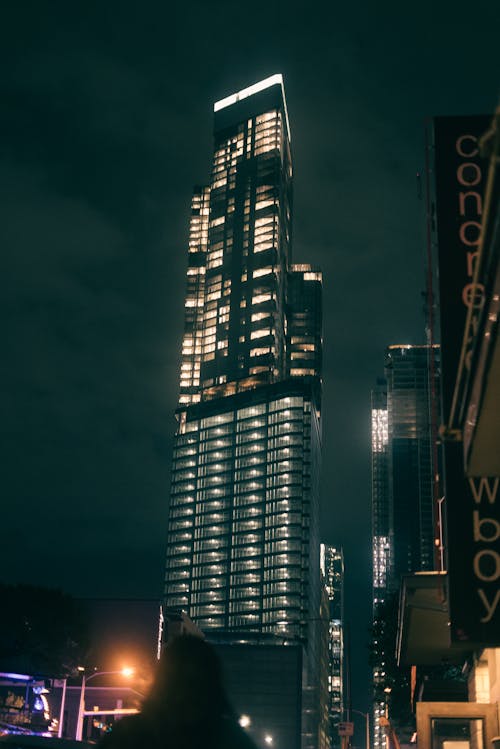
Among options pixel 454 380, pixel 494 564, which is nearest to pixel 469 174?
pixel 454 380

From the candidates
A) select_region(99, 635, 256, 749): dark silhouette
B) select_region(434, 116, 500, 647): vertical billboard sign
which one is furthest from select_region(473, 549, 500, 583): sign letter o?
select_region(99, 635, 256, 749): dark silhouette

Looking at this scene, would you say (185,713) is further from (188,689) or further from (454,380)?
(454,380)

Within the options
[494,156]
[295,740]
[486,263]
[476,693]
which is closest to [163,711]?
[494,156]

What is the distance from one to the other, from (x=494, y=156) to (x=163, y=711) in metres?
3.90

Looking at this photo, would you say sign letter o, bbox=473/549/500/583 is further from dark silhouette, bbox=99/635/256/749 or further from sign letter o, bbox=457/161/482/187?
dark silhouette, bbox=99/635/256/749

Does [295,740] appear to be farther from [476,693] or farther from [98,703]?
[476,693]

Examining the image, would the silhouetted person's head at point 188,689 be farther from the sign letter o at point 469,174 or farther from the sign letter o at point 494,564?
the sign letter o at point 469,174

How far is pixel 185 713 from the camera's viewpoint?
3154 millimetres

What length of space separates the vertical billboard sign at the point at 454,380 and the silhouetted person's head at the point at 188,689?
45.7 feet

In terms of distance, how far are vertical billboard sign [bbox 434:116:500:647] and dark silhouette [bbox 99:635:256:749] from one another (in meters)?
13.9

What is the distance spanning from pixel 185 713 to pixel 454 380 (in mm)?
16003

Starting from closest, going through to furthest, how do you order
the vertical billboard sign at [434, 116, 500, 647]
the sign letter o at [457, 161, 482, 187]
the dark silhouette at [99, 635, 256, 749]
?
the dark silhouette at [99, 635, 256, 749], the vertical billboard sign at [434, 116, 500, 647], the sign letter o at [457, 161, 482, 187]

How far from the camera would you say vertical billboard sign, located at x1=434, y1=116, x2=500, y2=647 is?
57.9 ft

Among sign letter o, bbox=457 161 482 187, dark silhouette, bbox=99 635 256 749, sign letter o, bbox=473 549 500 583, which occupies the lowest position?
dark silhouette, bbox=99 635 256 749
